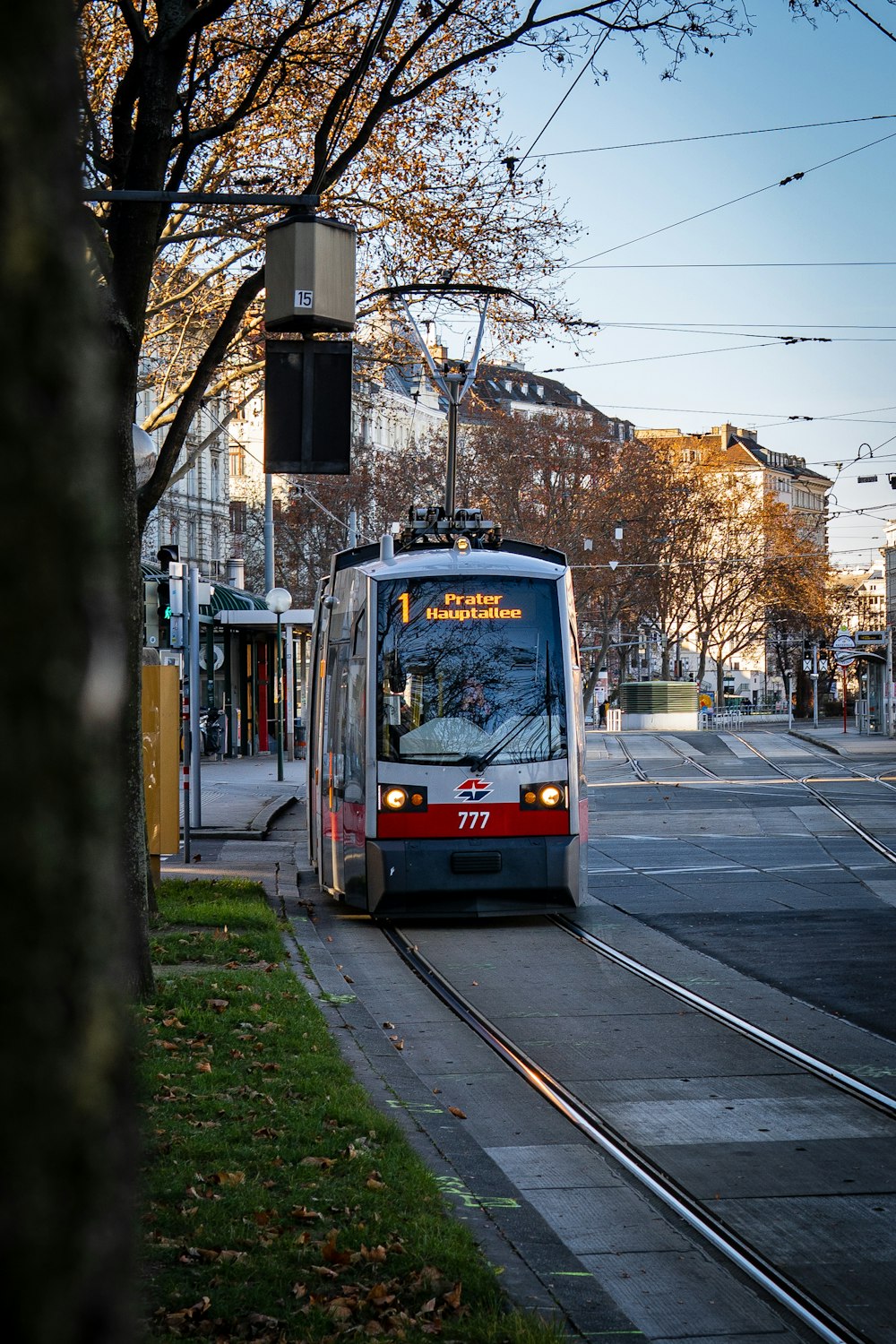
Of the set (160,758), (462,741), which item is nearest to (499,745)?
(462,741)

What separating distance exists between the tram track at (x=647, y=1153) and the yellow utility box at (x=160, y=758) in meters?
2.32

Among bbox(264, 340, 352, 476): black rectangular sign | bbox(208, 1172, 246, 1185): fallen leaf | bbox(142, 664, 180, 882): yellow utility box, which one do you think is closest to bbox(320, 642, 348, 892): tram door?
bbox(142, 664, 180, 882): yellow utility box

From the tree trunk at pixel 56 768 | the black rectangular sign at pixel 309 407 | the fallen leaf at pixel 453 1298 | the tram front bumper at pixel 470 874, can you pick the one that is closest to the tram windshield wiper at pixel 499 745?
the tram front bumper at pixel 470 874

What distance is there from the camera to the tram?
49.5 ft

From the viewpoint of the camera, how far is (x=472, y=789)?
1513 centimetres

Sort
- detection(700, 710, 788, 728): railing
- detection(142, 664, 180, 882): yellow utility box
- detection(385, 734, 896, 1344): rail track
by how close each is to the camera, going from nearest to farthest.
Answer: detection(385, 734, 896, 1344): rail track < detection(142, 664, 180, 882): yellow utility box < detection(700, 710, 788, 728): railing

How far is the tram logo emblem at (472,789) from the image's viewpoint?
15.1 metres

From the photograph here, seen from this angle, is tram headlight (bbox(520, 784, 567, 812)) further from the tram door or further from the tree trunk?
the tree trunk

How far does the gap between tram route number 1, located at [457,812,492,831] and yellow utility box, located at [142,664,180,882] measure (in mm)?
2417

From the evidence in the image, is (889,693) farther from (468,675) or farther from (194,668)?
(468,675)

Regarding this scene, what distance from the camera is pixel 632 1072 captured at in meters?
9.06

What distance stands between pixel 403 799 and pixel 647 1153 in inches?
312

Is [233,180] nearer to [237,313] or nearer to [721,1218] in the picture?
[237,313]

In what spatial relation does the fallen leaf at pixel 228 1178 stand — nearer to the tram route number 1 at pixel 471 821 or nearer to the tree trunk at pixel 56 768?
the tree trunk at pixel 56 768
